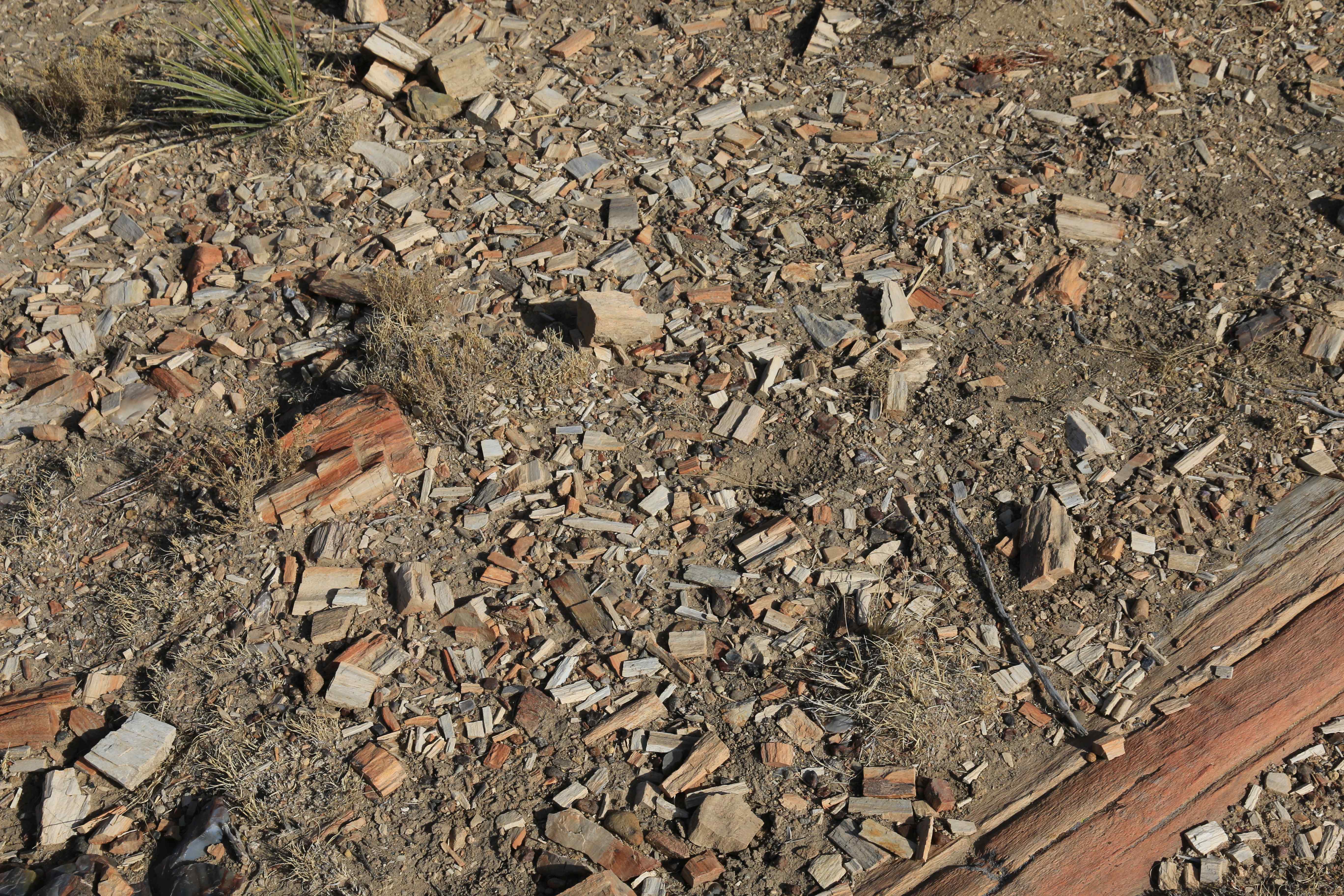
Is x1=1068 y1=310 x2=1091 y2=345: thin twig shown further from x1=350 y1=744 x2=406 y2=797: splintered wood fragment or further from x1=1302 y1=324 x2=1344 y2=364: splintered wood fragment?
x1=350 y1=744 x2=406 y2=797: splintered wood fragment

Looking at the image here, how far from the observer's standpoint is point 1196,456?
13.2ft

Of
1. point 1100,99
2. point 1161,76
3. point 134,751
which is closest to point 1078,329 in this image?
point 1100,99

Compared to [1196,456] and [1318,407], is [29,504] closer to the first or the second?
[1196,456]

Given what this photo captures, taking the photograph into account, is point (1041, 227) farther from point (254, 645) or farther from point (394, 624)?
point (254, 645)

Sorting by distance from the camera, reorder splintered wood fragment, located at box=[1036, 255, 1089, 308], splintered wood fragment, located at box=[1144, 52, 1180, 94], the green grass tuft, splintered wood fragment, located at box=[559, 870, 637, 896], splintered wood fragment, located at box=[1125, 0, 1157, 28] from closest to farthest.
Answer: splintered wood fragment, located at box=[559, 870, 637, 896], splintered wood fragment, located at box=[1036, 255, 1089, 308], the green grass tuft, splintered wood fragment, located at box=[1144, 52, 1180, 94], splintered wood fragment, located at box=[1125, 0, 1157, 28]

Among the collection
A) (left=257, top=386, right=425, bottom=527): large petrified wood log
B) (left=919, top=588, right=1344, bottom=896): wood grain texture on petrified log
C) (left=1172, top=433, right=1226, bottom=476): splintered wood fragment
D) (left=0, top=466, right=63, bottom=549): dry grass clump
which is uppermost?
(left=0, top=466, right=63, bottom=549): dry grass clump

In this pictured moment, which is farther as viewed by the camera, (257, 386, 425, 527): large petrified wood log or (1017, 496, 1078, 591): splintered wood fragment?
(257, 386, 425, 527): large petrified wood log

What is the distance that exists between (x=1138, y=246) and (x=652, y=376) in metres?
2.43

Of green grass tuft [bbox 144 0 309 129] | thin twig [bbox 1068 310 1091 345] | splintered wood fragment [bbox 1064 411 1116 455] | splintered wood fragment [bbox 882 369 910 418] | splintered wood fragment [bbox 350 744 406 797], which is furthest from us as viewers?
green grass tuft [bbox 144 0 309 129]

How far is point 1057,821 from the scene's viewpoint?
10.6 feet

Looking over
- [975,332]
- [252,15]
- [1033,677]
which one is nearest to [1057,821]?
[1033,677]

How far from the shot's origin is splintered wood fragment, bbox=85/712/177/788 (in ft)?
10.9

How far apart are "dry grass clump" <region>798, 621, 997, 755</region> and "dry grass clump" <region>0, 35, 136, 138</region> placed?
4.60 metres

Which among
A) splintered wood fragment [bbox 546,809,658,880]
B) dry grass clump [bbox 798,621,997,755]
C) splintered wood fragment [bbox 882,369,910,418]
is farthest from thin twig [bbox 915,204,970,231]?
splintered wood fragment [bbox 546,809,658,880]
